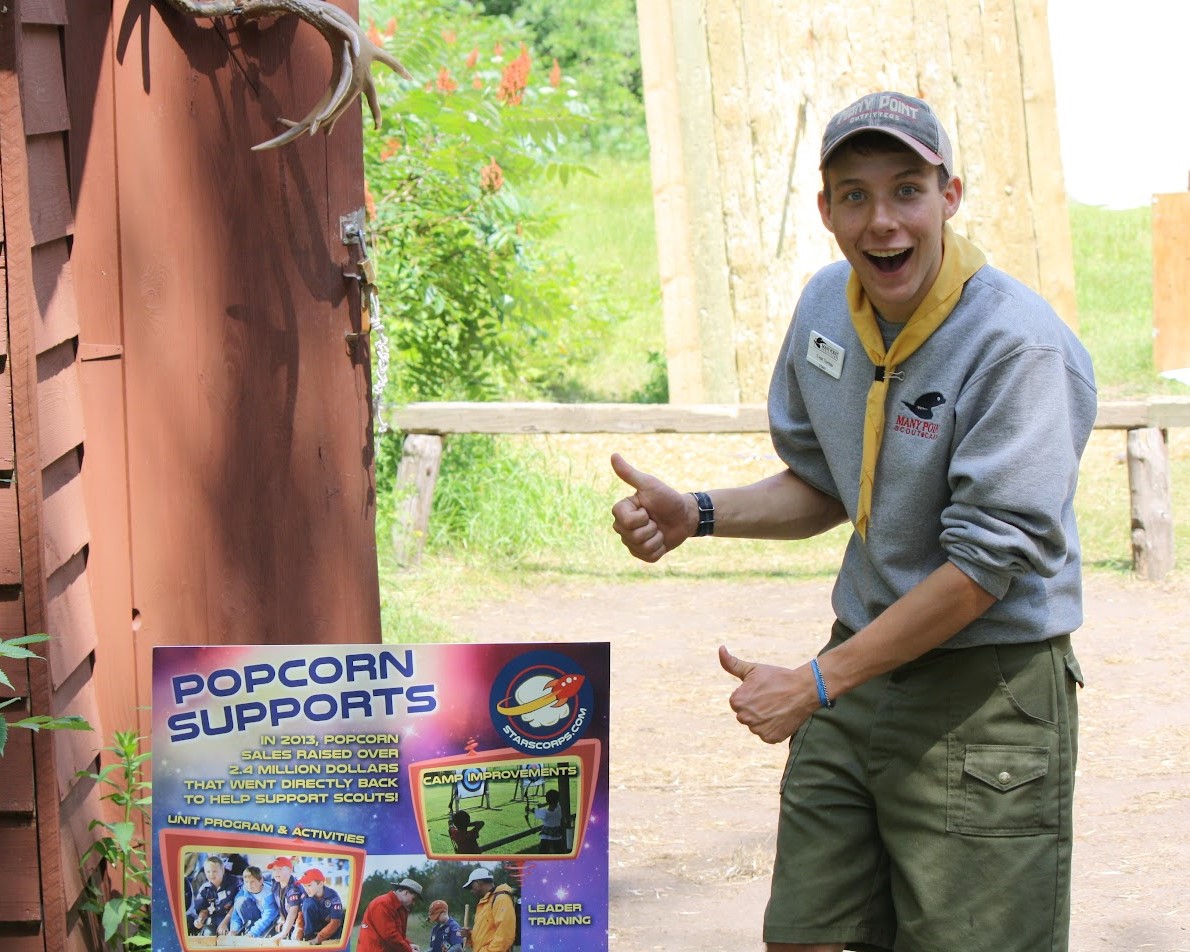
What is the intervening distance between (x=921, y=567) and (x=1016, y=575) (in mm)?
242

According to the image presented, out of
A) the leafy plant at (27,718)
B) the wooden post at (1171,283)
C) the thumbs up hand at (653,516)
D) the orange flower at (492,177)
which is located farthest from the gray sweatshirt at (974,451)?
the wooden post at (1171,283)

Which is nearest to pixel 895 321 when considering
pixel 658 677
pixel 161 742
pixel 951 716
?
pixel 951 716

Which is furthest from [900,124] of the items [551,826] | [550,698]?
[551,826]

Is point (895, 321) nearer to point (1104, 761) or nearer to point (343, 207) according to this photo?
point (343, 207)

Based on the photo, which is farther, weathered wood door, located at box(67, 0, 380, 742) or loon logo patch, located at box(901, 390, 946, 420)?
weathered wood door, located at box(67, 0, 380, 742)

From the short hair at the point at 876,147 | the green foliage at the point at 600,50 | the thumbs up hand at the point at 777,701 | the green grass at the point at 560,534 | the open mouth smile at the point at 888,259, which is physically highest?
the green foliage at the point at 600,50

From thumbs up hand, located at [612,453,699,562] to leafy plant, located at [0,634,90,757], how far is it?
115cm

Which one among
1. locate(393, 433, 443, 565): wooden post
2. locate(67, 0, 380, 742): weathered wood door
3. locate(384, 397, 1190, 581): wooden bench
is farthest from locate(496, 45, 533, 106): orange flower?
locate(67, 0, 380, 742): weathered wood door

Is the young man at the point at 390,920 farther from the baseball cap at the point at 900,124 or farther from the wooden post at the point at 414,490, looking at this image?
the wooden post at the point at 414,490

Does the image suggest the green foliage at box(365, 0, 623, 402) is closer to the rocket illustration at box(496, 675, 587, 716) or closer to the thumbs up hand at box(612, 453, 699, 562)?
the thumbs up hand at box(612, 453, 699, 562)

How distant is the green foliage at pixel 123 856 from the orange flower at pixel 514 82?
17.0 ft

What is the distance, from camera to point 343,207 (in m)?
3.92

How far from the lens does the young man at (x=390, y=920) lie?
2.71 meters

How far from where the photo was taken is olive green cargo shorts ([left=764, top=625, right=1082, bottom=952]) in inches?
110
